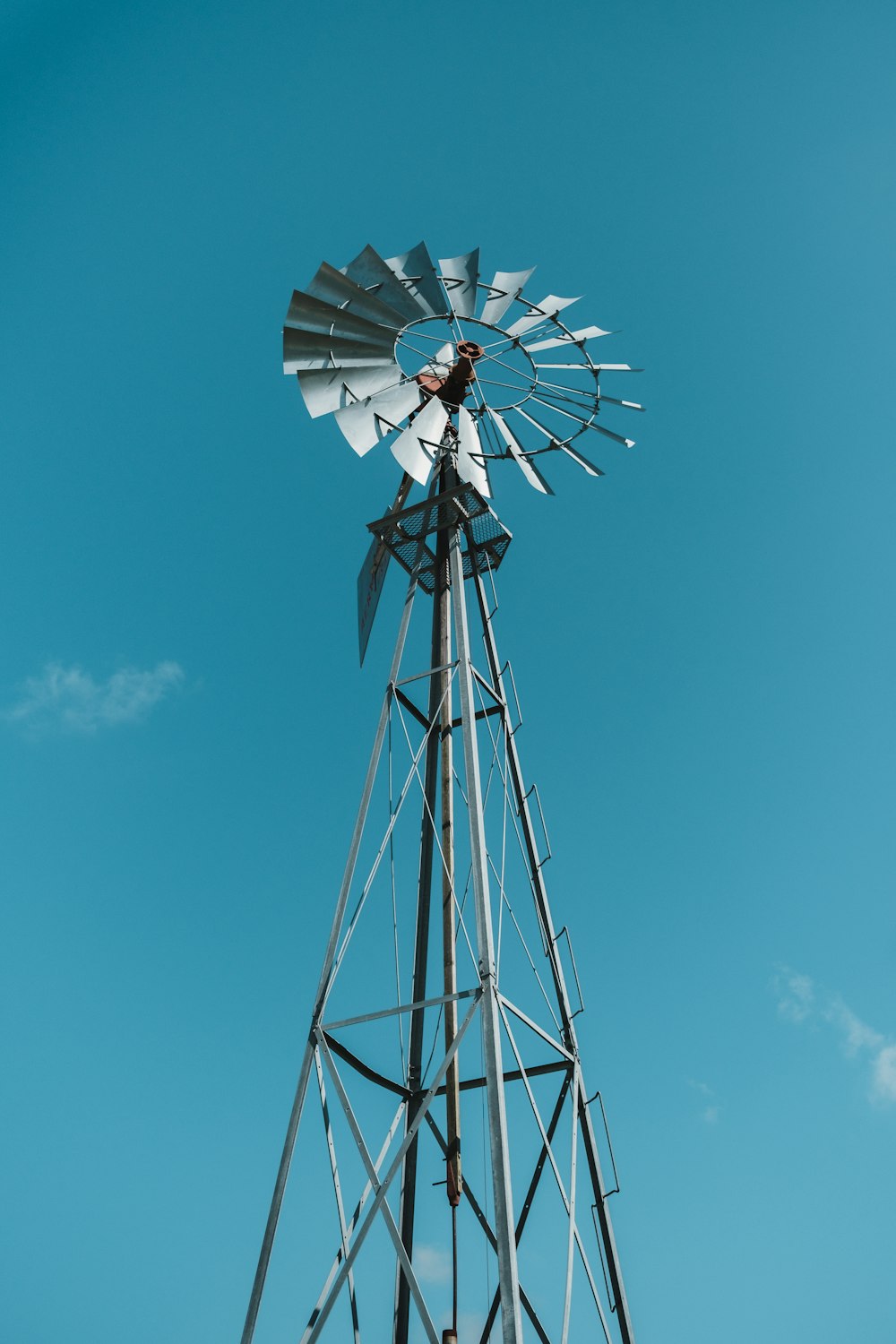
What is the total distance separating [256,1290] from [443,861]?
360cm

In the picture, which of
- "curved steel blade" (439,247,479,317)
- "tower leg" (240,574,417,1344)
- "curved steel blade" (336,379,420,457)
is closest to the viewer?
"tower leg" (240,574,417,1344)

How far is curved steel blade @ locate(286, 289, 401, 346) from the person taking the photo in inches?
415

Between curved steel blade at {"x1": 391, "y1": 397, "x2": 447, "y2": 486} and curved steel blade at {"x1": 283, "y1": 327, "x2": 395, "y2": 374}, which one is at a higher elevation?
curved steel blade at {"x1": 283, "y1": 327, "x2": 395, "y2": 374}

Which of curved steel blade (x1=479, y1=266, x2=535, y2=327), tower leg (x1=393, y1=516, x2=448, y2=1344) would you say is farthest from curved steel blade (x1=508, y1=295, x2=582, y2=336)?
tower leg (x1=393, y1=516, x2=448, y2=1344)

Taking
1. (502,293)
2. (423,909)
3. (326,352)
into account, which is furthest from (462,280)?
(423,909)

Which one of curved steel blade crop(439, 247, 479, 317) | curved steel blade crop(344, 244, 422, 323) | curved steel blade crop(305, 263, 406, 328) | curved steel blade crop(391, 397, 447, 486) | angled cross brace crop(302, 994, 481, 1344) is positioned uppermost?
curved steel blade crop(439, 247, 479, 317)

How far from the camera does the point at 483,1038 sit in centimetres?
702

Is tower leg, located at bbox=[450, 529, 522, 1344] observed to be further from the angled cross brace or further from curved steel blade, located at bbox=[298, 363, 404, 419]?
curved steel blade, located at bbox=[298, 363, 404, 419]

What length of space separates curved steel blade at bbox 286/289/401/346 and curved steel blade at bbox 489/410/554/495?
165cm

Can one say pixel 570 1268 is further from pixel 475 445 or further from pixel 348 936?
pixel 475 445

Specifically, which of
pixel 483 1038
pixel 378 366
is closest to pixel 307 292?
pixel 378 366

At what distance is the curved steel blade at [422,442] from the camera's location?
10133mm

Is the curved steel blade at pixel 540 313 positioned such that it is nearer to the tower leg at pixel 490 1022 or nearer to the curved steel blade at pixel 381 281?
the curved steel blade at pixel 381 281

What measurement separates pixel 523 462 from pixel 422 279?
2.62 meters
